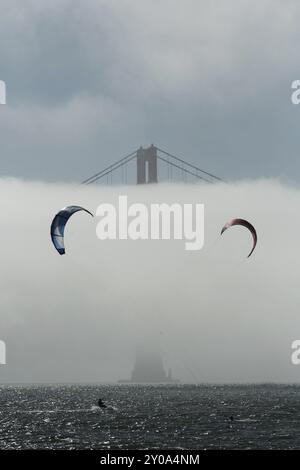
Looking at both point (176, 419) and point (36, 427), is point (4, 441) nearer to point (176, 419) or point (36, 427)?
point (36, 427)

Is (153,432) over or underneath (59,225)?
underneath

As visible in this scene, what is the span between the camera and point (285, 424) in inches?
3780

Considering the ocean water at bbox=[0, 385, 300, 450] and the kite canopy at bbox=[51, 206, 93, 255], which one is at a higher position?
the kite canopy at bbox=[51, 206, 93, 255]

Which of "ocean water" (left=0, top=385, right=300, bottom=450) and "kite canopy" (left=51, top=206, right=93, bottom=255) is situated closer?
"ocean water" (left=0, top=385, right=300, bottom=450)

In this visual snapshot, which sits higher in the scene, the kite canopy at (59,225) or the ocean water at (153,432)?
the kite canopy at (59,225)

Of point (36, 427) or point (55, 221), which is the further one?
point (36, 427)

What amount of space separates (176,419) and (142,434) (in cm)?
2407

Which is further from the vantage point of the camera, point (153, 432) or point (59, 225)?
point (153, 432)

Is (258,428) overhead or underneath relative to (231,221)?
underneath

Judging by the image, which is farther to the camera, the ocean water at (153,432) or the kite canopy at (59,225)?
the kite canopy at (59,225)
